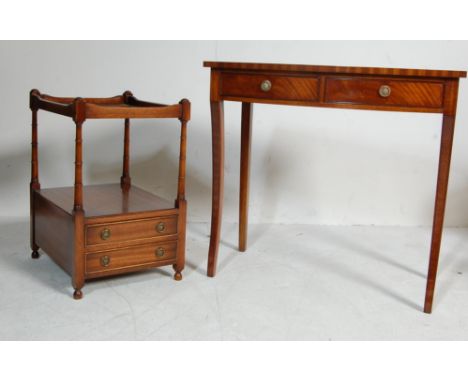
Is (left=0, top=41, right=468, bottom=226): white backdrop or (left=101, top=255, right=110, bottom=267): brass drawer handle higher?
(left=0, top=41, right=468, bottom=226): white backdrop

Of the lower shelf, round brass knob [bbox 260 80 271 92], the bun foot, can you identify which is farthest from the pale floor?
round brass knob [bbox 260 80 271 92]

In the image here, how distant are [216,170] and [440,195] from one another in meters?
0.92

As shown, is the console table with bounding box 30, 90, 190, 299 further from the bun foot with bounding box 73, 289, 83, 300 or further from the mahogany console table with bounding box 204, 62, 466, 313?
the mahogany console table with bounding box 204, 62, 466, 313

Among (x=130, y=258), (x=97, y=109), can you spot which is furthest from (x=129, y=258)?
(x=97, y=109)

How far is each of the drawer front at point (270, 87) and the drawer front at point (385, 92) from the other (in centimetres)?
7

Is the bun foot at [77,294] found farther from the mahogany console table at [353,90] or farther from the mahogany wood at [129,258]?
the mahogany console table at [353,90]

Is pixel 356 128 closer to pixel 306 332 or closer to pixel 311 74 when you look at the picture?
pixel 311 74

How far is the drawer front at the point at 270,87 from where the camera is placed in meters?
2.51

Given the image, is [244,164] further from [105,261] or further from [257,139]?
[105,261]

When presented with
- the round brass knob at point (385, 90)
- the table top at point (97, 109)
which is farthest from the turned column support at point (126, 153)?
the round brass knob at point (385, 90)

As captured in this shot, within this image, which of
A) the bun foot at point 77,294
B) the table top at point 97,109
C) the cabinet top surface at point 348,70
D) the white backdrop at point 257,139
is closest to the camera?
the cabinet top surface at point 348,70

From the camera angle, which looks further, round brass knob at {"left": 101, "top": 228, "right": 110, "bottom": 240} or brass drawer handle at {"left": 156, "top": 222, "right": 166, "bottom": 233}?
brass drawer handle at {"left": 156, "top": 222, "right": 166, "bottom": 233}

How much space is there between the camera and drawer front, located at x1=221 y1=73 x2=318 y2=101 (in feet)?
8.22
